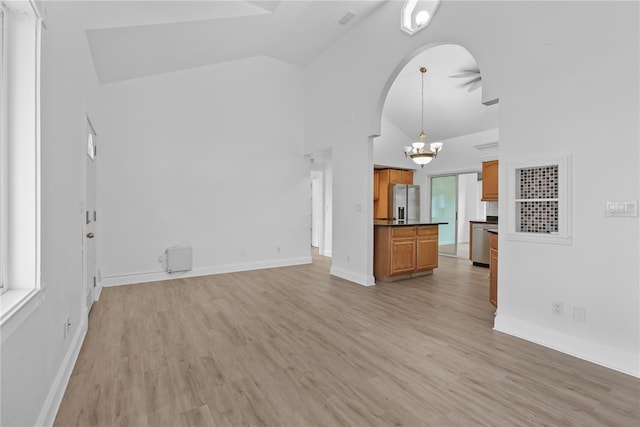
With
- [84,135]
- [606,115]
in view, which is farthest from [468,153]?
[84,135]

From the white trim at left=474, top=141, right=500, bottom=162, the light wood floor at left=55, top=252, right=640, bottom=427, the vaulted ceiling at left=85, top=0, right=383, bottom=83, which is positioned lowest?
the light wood floor at left=55, top=252, right=640, bottom=427

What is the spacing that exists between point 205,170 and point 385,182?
4848 mm

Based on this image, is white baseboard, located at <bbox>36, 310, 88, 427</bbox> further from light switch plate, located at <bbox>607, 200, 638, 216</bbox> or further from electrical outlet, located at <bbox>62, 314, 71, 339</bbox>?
light switch plate, located at <bbox>607, 200, 638, 216</bbox>

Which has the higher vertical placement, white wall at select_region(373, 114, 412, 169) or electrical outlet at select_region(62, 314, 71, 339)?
white wall at select_region(373, 114, 412, 169)

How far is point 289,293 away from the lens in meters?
4.37

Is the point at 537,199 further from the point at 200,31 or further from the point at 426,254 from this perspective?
the point at 200,31

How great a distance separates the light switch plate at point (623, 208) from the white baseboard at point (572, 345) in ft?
3.48

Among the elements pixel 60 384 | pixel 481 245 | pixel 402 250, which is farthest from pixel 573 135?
pixel 481 245

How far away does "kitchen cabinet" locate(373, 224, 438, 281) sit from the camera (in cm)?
500

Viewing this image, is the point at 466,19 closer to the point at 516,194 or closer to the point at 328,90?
the point at 516,194

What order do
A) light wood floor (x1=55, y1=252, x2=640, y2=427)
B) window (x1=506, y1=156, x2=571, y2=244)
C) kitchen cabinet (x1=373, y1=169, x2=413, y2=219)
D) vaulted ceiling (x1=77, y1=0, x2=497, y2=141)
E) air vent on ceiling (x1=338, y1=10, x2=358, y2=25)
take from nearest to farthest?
light wood floor (x1=55, y1=252, x2=640, y2=427)
window (x1=506, y1=156, x2=571, y2=244)
vaulted ceiling (x1=77, y1=0, x2=497, y2=141)
air vent on ceiling (x1=338, y1=10, x2=358, y2=25)
kitchen cabinet (x1=373, y1=169, x2=413, y2=219)

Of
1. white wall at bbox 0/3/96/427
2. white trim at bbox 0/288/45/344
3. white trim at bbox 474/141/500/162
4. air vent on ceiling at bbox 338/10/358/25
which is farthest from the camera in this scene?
white trim at bbox 474/141/500/162

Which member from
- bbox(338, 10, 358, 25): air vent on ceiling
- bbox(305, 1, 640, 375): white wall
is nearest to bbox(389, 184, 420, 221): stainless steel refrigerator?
bbox(338, 10, 358, 25): air vent on ceiling

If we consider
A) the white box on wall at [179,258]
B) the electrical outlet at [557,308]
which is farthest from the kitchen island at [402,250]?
the white box on wall at [179,258]
